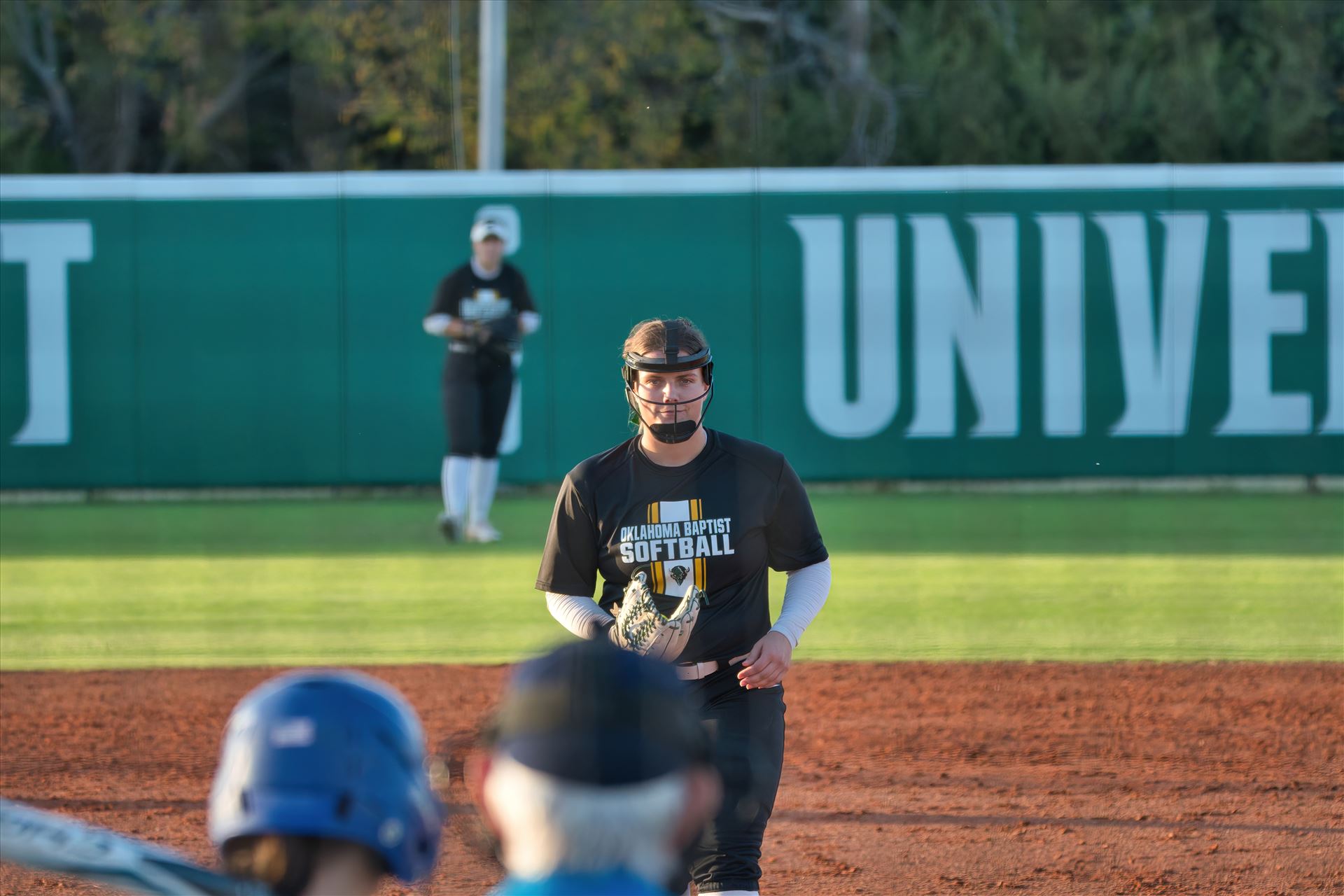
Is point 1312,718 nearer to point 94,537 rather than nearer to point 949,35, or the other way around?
point 94,537

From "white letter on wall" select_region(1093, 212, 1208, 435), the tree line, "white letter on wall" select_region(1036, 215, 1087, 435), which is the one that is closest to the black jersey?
"white letter on wall" select_region(1036, 215, 1087, 435)

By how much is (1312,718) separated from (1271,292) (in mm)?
9453

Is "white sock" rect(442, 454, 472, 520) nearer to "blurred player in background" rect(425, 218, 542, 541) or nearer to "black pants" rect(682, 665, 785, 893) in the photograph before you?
"blurred player in background" rect(425, 218, 542, 541)

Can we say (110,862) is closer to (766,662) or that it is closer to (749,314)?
(766,662)

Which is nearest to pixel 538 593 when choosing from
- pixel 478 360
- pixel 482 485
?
pixel 482 485

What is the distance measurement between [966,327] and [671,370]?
1222cm

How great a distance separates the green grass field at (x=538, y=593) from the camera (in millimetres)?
8711

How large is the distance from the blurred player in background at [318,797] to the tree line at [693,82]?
22.4m

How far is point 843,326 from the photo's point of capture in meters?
15.7

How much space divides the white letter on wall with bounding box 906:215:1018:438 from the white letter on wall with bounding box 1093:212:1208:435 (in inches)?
41.9

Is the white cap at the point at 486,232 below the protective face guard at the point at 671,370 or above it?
above

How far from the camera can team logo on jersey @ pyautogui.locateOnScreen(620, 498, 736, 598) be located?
3912mm

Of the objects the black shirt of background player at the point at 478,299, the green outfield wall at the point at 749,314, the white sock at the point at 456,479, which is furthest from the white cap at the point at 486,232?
the green outfield wall at the point at 749,314

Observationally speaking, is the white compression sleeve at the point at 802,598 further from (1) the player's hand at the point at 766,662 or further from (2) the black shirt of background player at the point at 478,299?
(2) the black shirt of background player at the point at 478,299
